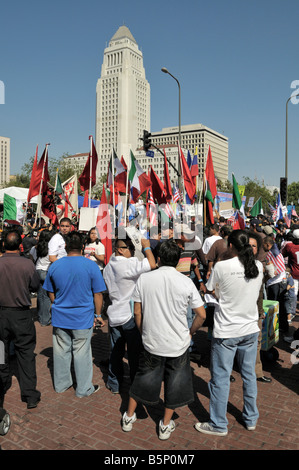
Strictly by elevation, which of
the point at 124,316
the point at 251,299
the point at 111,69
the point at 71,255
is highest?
the point at 111,69

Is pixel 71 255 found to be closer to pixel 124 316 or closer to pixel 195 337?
pixel 124 316

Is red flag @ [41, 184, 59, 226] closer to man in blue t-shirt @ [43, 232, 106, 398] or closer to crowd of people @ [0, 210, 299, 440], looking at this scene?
crowd of people @ [0, 210, 299, 440]

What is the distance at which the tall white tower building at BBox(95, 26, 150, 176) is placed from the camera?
131m


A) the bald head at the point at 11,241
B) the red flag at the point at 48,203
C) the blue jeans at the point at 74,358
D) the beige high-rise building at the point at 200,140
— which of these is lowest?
the blue jeans at the point at 74,358

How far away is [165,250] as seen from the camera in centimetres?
371

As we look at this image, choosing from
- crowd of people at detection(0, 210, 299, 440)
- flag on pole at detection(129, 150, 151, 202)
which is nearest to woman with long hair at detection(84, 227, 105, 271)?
crowd of people at detection(0, 210, 299, 440)

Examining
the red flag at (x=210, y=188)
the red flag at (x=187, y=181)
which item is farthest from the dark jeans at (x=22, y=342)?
the red flag at (x=187, y=181)

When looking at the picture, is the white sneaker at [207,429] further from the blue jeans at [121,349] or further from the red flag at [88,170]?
the red flag at [88,170]

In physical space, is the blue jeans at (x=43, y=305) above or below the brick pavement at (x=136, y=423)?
above

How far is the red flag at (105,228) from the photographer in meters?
7.87

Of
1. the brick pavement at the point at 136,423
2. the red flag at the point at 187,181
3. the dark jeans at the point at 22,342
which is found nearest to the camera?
the brick pavement at the point at 136,423

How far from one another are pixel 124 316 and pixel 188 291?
1.28m

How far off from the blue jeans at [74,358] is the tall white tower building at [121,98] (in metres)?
126

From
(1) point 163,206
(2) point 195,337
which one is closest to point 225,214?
(1) point 163,206
